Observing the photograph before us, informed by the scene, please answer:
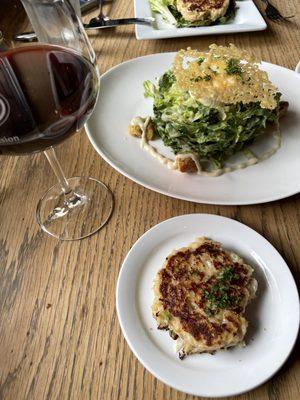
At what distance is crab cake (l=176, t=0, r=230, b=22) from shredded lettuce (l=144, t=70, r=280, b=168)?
1.52 feet

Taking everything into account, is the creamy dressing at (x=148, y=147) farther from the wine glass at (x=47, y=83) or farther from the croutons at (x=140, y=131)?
the wine glass at (x=47, y=83)

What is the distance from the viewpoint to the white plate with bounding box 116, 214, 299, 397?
0.58m

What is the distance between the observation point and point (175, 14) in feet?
4.34

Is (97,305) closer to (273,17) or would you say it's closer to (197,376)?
(197,376)

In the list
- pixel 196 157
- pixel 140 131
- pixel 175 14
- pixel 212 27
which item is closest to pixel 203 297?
pixel 196 157

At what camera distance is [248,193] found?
2.73 feet

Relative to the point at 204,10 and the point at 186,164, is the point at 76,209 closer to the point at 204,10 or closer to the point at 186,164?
the point at 186,164

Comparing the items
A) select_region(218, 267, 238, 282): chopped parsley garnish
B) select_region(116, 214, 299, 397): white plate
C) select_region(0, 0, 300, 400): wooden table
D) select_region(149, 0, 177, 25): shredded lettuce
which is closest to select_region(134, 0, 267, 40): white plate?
select_region(149, 0, 177, 25): shredded lettuce

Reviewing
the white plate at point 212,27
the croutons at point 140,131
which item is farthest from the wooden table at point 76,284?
the white plate at point 212,27

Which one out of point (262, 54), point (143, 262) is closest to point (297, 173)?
point (143, 262)

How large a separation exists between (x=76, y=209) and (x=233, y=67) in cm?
53

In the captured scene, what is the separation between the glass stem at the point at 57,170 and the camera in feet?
2.51

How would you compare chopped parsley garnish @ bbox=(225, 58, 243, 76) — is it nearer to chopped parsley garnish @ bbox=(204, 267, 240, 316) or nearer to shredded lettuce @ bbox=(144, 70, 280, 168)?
shredded lettuce @ bbox=(144, 70, 280, 168)

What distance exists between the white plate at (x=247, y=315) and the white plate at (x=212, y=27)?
756 mm
